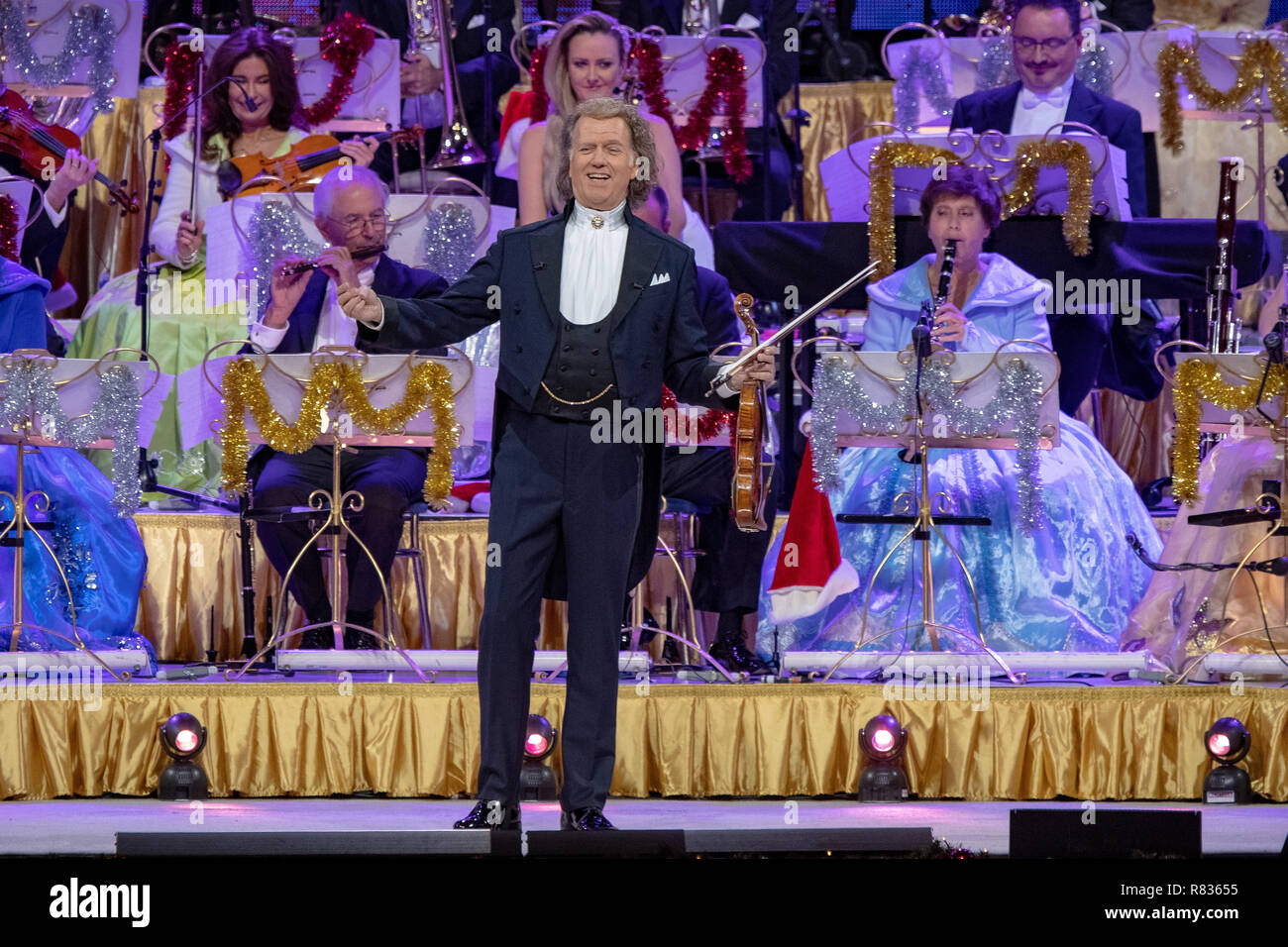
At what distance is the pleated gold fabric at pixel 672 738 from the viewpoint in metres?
4.96

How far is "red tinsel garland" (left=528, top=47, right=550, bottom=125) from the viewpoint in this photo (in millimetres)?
6930

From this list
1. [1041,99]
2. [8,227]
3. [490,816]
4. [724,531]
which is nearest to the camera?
[490,816]

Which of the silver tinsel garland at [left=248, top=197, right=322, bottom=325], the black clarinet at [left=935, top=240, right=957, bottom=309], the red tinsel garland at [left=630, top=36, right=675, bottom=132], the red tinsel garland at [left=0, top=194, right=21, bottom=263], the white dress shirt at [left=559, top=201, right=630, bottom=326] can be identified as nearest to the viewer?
the white dress shirt at [left=559, top=201, right=630, bottom=326]

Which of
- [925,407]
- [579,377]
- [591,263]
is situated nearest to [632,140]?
[591,263]

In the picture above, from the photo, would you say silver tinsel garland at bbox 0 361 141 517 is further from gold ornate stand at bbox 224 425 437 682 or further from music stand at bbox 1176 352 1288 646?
music stand at bbox 1176 352 1288 646

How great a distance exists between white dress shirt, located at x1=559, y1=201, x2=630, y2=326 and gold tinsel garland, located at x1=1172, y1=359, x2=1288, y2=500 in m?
2.16

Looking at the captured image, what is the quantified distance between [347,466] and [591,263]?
2.14 m

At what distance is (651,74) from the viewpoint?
7.10m

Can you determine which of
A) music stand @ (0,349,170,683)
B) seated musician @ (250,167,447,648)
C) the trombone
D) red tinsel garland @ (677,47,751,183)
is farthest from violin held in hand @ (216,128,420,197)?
music stand @ (0,349,170,683)

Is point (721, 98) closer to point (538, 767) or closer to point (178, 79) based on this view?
point (178, 79)

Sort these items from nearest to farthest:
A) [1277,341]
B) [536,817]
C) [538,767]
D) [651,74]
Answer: [536,817] < [538,767] < [1277,341] < [651,74]
